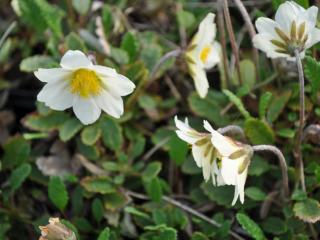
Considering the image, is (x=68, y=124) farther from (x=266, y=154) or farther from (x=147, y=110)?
(x=266, y=154)

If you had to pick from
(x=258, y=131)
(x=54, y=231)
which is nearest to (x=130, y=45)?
(x=258, y=131)

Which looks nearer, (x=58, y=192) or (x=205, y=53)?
(x=58, y=192)

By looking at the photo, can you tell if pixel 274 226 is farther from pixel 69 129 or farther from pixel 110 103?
pixel 69 129

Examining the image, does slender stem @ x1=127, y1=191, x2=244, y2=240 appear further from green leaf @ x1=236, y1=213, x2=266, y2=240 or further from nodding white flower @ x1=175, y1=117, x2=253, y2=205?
nodding white flower @ x1=175, y1=117, x2=253, y2=205

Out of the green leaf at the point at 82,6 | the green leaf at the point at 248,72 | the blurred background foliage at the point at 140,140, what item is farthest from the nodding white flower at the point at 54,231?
the green leaf at the point at 82,6

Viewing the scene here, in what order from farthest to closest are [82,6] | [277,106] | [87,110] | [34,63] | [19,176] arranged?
[82,6] < [34,63] < [277,106] < [19,176] < [87,110]

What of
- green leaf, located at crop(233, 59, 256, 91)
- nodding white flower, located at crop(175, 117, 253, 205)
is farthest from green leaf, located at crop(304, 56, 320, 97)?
nodding white flower, located at crop(175, 117, 253, 205)

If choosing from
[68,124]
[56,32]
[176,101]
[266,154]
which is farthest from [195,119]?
[56,32]
